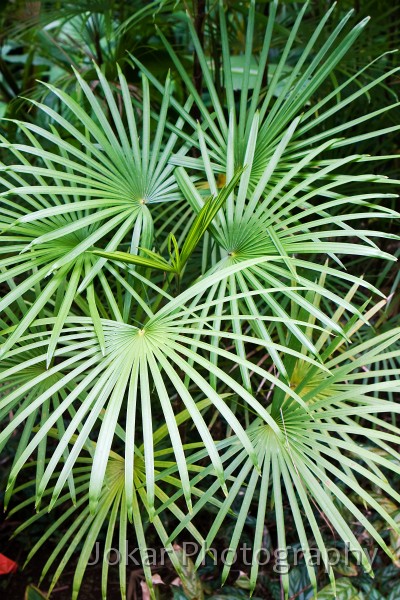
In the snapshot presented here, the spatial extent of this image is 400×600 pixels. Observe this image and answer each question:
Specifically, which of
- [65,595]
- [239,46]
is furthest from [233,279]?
[239,46]

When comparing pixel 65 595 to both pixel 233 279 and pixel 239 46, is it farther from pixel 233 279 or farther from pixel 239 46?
pixel 239 46

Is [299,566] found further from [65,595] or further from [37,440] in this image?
[37,440]

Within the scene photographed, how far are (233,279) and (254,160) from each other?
0.26 meters

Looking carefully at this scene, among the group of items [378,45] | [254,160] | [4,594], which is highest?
[378,45]

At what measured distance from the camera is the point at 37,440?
0.75 meters

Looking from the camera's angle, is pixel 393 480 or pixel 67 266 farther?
pixel 393 480

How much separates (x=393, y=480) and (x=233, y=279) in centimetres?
73

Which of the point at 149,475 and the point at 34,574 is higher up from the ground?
the point at 149,475

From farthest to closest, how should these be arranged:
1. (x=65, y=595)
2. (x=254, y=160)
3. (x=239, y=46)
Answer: (x=239, y=46), (x=65, y=595), (x=254, y=160)

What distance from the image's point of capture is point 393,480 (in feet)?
4.37

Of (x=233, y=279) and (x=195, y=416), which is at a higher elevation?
(x=233, y=279)

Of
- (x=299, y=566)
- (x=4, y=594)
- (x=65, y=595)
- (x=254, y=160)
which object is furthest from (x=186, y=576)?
(x=254, y=160)

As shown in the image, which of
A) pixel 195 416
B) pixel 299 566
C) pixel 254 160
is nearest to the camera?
pixel 195 416

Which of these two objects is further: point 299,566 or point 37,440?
point 299,566
